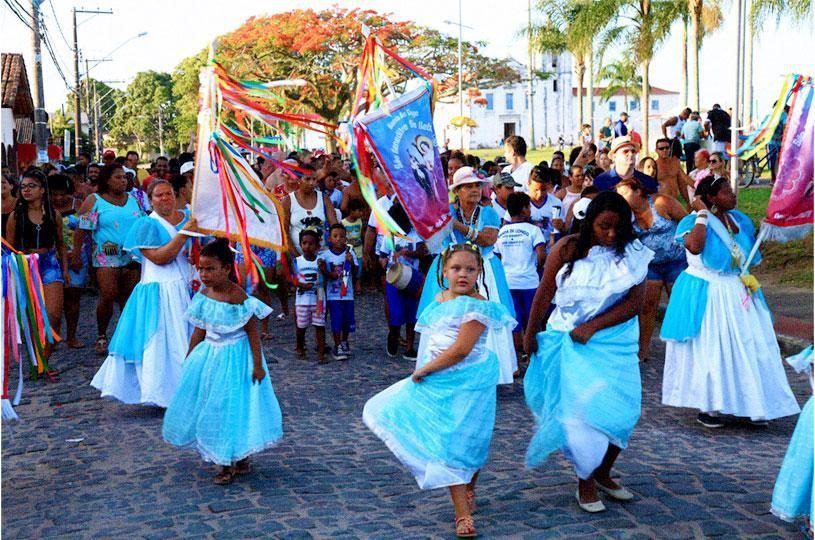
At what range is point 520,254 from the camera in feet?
29.8

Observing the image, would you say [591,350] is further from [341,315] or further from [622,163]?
[341,315]

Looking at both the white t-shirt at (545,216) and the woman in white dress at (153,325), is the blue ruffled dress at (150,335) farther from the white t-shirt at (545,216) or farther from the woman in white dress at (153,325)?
the white t-shirt at (545,216)

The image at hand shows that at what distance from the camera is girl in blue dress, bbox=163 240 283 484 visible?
19.2 ft

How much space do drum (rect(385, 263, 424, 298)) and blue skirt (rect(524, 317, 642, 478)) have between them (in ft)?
13.3

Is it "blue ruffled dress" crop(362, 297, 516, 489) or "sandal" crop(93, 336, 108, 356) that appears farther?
"sandal" crop(93, 336, 108, 356)

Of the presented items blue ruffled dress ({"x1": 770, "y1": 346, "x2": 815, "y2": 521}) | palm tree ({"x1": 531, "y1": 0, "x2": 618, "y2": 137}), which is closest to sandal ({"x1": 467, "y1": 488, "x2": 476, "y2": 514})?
blue ruffled dress ({"x1": 770, "y1": 346, "x2": 815, "y2": 521})

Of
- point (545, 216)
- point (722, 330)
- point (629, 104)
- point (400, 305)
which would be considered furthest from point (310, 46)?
point (629, 104)

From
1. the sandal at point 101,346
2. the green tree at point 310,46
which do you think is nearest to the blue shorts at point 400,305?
the sandal at point 101,346

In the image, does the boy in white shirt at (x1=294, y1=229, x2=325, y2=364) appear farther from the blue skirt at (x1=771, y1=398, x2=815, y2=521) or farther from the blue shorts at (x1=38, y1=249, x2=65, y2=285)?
the blue skirt at (x1=771, y1=398, x2=815, y2=521)

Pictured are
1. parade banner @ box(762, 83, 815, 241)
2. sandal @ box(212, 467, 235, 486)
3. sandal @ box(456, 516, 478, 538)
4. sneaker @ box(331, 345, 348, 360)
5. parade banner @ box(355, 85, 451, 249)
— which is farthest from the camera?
sneaker @ box(331, 345, 348, 360)

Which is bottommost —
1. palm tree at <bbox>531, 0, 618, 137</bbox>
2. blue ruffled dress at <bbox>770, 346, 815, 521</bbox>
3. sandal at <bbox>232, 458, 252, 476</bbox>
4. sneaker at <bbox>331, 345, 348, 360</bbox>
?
sandal at <bbox>232, 458, 252, 476</bbox>

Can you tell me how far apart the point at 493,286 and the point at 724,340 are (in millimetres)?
1783

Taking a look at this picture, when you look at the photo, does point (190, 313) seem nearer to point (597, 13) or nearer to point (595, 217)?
point (595, 217)

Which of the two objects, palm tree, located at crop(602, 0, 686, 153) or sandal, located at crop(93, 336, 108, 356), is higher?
palm tree, located at crop(602, 0, 686, 153)
